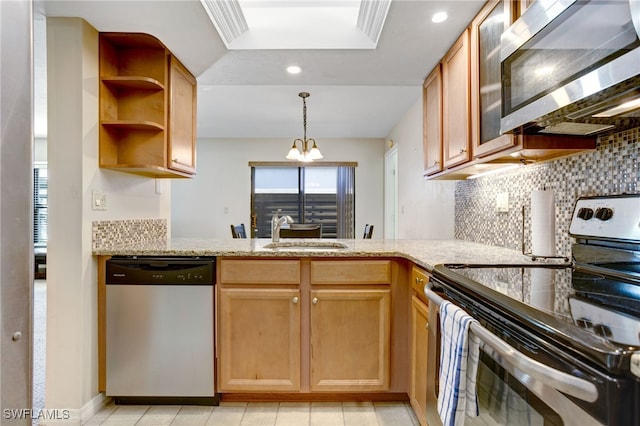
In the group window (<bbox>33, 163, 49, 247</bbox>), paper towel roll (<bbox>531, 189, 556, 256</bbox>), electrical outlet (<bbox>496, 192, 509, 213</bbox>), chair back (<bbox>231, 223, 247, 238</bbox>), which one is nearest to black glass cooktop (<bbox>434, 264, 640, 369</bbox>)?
paper towel roll (<bbox>531, 189, 556, 256</bbox>)

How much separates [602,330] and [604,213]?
2.53 ft

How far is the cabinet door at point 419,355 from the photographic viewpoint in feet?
5.23

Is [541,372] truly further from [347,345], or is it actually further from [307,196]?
[307,196]

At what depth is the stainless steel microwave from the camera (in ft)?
2.68

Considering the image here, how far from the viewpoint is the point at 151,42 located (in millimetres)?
2098

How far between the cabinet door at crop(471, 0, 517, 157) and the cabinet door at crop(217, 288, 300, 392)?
1.23 metres

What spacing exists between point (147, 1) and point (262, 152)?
4.40 metres

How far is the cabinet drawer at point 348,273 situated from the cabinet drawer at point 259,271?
0.12m

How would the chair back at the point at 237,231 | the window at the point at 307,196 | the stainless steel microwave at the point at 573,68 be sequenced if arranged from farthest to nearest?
1. the window at the point at 307,196
2. the chair back at the point at 237,231
3. the stainless steel microwave at the point at 573,68

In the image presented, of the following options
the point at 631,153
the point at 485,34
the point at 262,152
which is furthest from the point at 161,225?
the point at 262,152

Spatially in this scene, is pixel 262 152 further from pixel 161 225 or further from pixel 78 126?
pixel 78 126

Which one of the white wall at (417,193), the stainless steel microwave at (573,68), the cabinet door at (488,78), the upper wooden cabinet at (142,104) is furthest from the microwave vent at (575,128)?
the upper wooden cabinet at (142,104)

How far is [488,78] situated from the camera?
5.37 feet

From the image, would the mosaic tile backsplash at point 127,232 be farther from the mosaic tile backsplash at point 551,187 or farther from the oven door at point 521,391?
the mosaic tile backsplash at point 551,187
